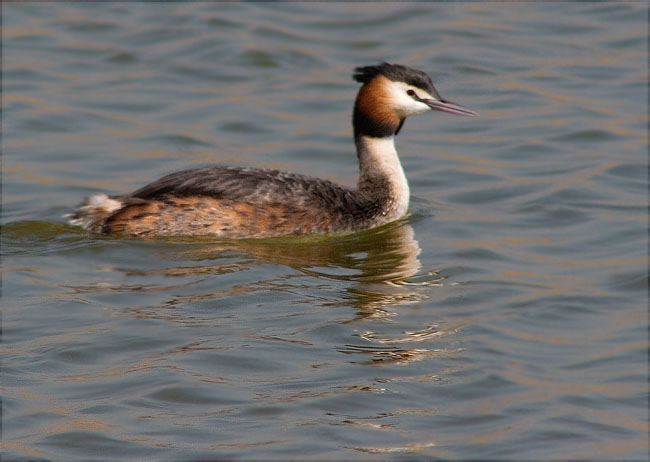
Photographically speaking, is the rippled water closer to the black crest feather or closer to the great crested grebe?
the great crested grebe

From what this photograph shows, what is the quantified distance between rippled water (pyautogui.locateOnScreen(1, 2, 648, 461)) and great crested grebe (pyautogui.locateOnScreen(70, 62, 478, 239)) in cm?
14

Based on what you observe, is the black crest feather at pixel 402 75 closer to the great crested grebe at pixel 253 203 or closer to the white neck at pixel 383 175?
the great crested grebe at pixel 253 203

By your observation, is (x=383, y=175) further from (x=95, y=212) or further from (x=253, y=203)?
(x=95, y=212)

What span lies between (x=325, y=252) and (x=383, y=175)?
4.05 feet

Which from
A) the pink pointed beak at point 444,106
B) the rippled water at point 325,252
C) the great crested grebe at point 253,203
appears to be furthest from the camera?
the pink pointed beak at point 444,106

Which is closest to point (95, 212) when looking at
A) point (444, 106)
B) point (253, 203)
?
point (253, 203)

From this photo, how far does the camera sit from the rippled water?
7152 millimetres

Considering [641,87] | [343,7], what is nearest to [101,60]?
[343,7]

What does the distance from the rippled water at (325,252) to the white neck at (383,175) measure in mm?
243

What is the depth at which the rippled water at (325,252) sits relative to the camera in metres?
7.15

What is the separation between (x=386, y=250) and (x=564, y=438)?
12.5 feet

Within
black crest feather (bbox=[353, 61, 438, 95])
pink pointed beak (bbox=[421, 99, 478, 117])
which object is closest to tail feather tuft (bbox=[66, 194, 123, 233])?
black crest feather (bbox=[353, 61, 438, 95])

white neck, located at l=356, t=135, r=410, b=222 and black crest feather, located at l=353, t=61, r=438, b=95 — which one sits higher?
black crest feather, located at l=353, t=61, r=438, b=95

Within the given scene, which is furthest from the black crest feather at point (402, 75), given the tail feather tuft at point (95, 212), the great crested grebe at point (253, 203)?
the tail feather tuft at point (95, 212)
